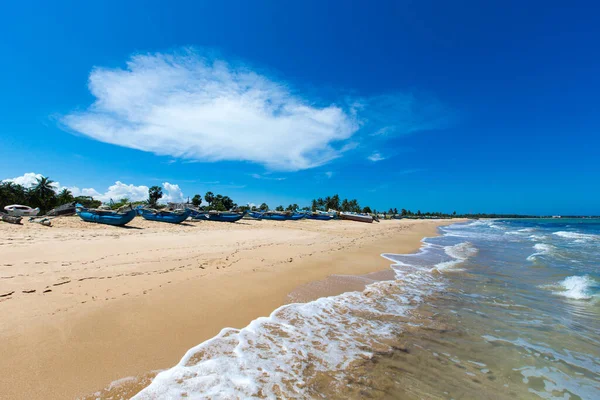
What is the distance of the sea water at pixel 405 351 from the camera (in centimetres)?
314

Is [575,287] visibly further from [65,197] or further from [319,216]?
[65,197]

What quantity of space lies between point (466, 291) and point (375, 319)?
14.0 ft

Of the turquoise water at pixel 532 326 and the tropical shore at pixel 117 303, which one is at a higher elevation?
the tropical shore at pixel 117 303

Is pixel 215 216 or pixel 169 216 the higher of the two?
pixel 215 216

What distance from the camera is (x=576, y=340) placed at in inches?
192

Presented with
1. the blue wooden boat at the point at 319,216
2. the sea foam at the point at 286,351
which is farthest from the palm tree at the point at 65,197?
the sea foam at the point at 286,351

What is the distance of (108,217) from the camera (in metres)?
21.1

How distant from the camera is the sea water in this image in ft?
10.3

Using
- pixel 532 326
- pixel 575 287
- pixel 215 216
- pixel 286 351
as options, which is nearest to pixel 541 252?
pixel 575 287

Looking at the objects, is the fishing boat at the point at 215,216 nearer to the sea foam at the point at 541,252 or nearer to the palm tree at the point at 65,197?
the sea foam at the point at 541,252

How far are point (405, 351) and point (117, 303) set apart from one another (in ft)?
18.0

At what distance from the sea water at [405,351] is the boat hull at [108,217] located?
824 inches

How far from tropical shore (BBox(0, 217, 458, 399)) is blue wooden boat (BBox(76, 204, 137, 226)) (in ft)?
35.3

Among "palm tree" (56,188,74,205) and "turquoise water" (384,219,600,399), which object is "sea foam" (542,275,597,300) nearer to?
"turquoise water" (384,219,600,399)
